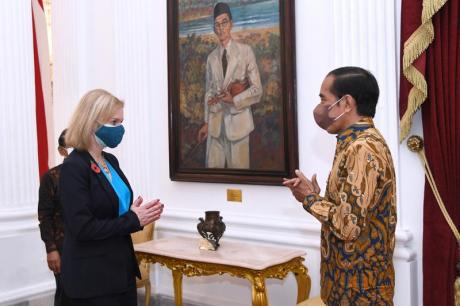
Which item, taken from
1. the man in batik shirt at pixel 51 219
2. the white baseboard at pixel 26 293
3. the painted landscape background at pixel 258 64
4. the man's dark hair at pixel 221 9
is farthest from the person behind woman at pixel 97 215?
the white baseboard at pixel 26 293

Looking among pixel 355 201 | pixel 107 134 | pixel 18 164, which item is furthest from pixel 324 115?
pixel 18 164

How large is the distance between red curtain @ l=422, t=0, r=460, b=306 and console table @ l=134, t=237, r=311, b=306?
2.93 feet

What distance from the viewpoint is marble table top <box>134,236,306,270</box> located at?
12.5ft

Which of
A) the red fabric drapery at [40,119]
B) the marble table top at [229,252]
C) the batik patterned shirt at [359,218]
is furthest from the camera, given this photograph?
the red fabric drapery at [40,119]

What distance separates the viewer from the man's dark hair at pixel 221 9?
4824mm

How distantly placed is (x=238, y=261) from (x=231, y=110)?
1.48 meters

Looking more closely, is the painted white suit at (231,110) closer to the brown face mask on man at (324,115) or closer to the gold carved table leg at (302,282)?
the gold carved table leg at (302,282)

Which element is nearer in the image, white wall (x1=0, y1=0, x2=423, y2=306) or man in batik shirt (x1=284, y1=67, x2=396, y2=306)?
man in batik shirt (x1=284, y1=67, x2=396, y2=306)

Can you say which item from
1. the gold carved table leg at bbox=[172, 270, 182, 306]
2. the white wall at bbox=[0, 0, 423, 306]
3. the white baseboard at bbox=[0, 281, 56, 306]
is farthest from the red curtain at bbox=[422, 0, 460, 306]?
the white baseboard at bbox=[0, 281, 56, 306]

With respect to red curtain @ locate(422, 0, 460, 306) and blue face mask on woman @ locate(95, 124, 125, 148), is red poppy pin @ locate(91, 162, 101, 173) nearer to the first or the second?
blue face mask on woman @ locate(95, 124, 125, 148)

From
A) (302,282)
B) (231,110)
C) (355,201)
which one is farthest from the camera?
(231,110)

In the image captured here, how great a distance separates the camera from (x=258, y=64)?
4633mm

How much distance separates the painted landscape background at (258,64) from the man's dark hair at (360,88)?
6.50 ft

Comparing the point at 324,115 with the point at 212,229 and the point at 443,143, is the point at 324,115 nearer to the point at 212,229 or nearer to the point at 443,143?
the point at 443,143
